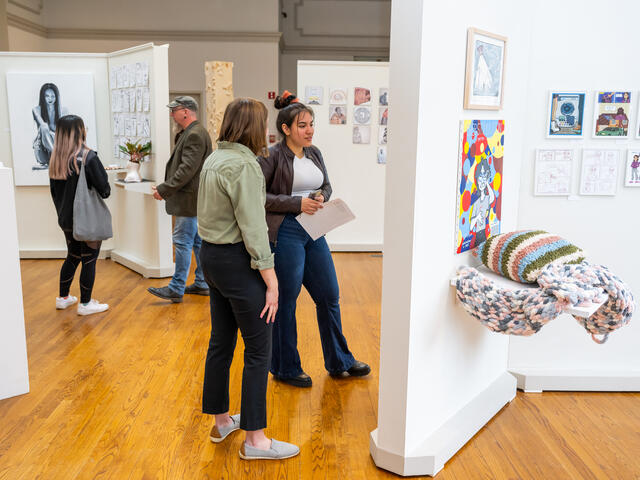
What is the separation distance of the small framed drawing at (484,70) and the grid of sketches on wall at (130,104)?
11.9 feet

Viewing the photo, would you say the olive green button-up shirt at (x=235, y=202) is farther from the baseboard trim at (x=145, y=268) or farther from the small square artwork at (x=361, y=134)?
the small square artwork at (x=361, y=134)

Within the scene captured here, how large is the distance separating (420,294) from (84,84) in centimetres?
508

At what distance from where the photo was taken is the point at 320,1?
39.9 ft

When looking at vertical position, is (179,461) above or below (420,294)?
below

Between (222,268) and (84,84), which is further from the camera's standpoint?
(84,84)

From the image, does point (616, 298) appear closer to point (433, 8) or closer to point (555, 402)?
point (555, 402)

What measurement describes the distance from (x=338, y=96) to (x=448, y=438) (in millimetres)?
4853

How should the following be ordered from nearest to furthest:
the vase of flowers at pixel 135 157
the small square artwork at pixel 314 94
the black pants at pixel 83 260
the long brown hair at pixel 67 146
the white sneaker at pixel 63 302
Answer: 1. the long brown hair at pixel 67 146
2. the black pants at pixel 83 260
3. the white sneaker at pixel 63 302
4. the vase of flowers at pixel 135 157
5. the small square artwork at pixel 314 94

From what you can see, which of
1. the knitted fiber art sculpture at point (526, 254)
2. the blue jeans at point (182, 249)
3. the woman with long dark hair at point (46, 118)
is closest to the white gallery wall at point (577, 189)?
the knitted fiber art sculpture at point (526, 254)

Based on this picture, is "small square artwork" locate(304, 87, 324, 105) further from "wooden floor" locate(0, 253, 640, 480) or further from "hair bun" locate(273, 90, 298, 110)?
"hair bun" locate(273, 90, 298, 110)

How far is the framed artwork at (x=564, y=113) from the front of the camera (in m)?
3.29

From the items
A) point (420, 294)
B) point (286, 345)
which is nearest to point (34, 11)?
point (286, 345)

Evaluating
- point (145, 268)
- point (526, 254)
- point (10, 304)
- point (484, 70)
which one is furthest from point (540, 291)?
point (145, 268)

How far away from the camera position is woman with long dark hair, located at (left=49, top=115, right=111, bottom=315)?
14.2 feet
